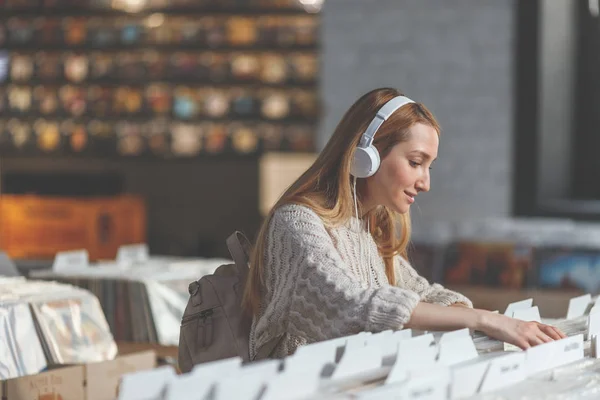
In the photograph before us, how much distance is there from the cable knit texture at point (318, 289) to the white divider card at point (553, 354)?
253mm

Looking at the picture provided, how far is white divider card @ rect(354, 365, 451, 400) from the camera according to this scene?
4.67 ft

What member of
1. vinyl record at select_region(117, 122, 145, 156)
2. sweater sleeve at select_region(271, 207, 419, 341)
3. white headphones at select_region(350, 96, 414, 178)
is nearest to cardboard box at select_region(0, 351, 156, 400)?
sweater sleeve at select_region(271, 207, 419, 341)

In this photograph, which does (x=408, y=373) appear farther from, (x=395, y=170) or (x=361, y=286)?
(x=395, y=170)

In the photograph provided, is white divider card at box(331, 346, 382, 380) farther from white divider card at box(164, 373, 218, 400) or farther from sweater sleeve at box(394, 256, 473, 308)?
sweater sleeve at box(394, 256, 473, 308)

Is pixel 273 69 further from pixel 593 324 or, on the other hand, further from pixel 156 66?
pixel 593 324

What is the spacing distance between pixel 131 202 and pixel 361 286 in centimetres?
685

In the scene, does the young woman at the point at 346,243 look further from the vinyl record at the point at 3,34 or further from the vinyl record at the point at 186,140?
the vinyl record at the point at 3,34

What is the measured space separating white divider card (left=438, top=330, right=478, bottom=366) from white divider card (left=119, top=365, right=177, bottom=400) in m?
0.52

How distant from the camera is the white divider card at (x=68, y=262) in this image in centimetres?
380

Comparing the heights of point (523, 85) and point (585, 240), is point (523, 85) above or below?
above

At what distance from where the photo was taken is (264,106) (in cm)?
919


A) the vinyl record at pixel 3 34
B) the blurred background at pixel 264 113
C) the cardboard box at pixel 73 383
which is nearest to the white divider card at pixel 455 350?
the cardboard box at pixel 73 383

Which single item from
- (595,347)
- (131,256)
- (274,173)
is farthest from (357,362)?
(274,173)

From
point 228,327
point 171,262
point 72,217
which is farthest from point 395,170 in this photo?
point 72,217
